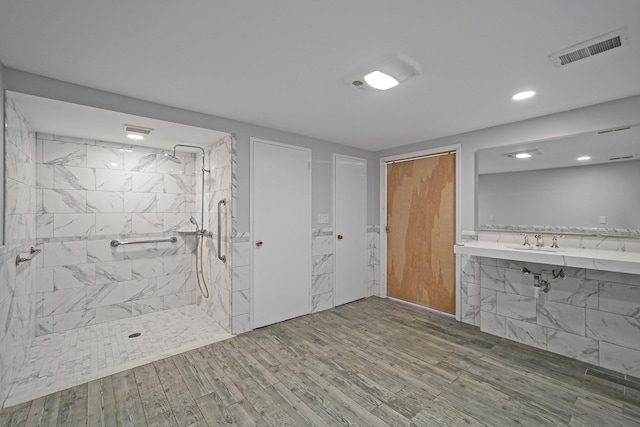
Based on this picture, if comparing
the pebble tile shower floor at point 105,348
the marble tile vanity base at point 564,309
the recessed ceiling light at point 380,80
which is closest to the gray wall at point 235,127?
the pebble tile shower floor at point 105,348

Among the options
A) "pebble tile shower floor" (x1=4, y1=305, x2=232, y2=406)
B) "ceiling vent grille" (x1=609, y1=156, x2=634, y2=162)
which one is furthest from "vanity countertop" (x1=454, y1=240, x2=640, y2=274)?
"pebble tile shower floor" (x1=4, y1=305, x2=232, y2=406)

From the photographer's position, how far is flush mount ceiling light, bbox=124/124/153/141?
9.46 ft

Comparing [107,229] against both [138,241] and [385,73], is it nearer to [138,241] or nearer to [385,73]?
[138,241]

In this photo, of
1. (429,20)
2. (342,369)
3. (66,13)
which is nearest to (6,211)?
(66,13)

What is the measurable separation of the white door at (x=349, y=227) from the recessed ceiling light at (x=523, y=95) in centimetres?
223

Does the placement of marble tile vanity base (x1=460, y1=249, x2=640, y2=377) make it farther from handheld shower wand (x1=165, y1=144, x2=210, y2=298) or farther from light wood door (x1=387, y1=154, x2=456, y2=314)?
handheld shower wand (x1=165, y1=144, x2=210, y2=298)

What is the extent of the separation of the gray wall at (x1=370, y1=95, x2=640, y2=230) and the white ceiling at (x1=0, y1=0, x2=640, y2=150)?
125 millimetres

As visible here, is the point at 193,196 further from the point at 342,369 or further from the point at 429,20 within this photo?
the point at 429,20

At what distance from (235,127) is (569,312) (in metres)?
3.92

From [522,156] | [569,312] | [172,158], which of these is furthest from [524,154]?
[172,158]

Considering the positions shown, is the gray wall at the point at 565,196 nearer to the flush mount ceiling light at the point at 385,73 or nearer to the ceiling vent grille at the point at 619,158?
the ceiling vent grille at the point at 619,158

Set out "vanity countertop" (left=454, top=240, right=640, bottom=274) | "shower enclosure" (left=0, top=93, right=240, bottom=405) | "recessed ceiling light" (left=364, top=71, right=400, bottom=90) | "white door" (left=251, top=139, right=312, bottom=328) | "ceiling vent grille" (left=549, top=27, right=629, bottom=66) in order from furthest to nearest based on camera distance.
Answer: "white door" (left=251, top=139, right=312, bottom=328) → "shower enclosure" (left=0, top=93, right=240, bottom=405) → "vanity countertop" (left=454, top=240, right=640, bottom=274) → "recessed ceiling light" (left=364, top=71, right=400, bottom=90) → "ceiling vent grille" (left=549, top=27, right=629, bottom=66)

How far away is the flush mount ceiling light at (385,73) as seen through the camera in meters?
1.87

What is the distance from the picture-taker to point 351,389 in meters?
2.19
